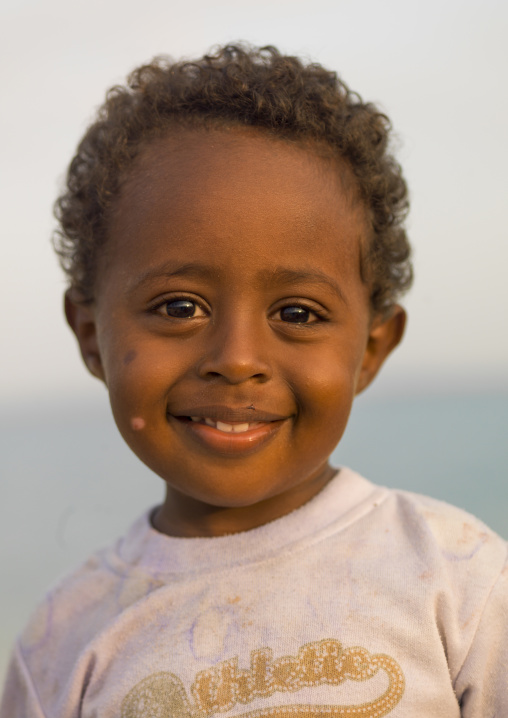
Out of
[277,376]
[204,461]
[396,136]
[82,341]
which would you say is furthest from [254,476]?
[396,136]

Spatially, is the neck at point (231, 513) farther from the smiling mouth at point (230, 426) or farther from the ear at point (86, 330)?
the ear at point (86, 330)

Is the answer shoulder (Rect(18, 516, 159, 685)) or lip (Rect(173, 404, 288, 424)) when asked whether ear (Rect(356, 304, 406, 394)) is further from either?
shoulder (Rect(18, 516, 159, 685))

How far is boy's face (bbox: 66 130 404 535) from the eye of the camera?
139cm

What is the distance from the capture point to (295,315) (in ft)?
4.84

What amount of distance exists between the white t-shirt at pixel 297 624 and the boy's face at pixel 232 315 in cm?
17

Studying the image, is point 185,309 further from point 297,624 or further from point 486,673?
point 486,673

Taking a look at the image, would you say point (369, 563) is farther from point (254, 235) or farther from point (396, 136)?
point (396, 136)

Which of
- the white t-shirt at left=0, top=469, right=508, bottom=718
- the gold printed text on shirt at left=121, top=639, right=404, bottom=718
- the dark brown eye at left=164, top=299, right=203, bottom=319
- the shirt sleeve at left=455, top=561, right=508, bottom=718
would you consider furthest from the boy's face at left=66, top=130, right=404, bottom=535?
the shirt sleeve at left=455, top=561, right=508, bottom=718

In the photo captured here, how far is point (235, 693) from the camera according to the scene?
131 centimetres

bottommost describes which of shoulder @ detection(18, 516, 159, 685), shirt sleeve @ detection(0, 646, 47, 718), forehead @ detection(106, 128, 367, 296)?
shirt sleeve @ detection(0, 646, 47, 718)

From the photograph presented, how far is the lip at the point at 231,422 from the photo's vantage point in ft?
4.63

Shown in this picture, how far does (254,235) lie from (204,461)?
1.54ft

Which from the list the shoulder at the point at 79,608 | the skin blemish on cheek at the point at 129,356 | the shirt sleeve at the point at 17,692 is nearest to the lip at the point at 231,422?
the skin blemish on cheek at the point at 129,356

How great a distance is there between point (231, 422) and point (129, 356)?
26 cm
